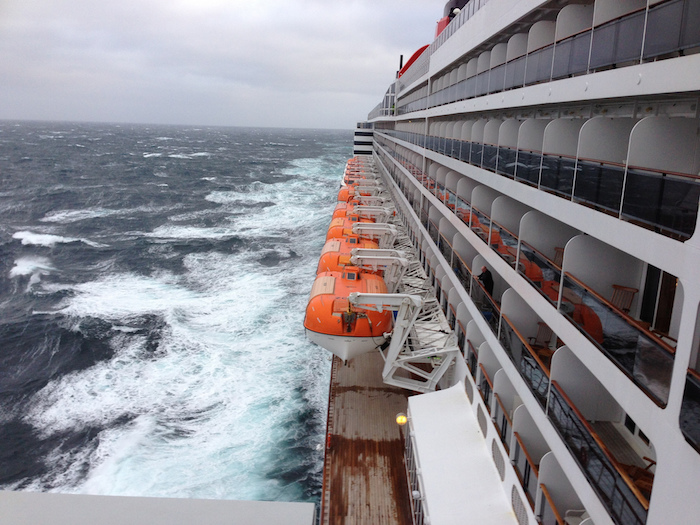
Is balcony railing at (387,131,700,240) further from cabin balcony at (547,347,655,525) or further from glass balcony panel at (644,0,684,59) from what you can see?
cabin balcony at (547,347,655,525)

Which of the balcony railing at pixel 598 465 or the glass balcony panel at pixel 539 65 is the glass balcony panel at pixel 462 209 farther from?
the balcony railing at pixel 598 465

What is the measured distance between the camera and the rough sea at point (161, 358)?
15969 millimetres

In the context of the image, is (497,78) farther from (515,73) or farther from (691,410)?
(691,410)

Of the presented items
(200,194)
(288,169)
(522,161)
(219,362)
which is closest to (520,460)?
(522,161)

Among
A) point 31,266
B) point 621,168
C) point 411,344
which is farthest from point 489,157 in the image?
point 31,266

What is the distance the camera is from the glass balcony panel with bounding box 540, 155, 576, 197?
8.30 m

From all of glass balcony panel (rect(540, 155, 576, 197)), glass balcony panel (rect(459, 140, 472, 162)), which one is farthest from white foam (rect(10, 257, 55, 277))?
glass balcony panel (rect(540, 155, 576, 197))

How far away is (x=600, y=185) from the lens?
7180 millimetres

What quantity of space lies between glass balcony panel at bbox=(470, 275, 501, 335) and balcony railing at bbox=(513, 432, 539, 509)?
8.72ft

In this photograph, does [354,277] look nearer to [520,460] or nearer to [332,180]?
[520,460]

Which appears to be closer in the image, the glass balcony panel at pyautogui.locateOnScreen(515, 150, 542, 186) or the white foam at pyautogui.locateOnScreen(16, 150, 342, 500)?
the glass balcony panel at pyautogui.locateOnScreen(515, 150, 542, 186)

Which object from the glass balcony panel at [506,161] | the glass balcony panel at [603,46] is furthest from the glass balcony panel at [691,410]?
the glass balcony panel at [506,161]

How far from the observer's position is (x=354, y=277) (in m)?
17.8

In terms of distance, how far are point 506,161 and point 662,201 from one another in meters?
6.30
